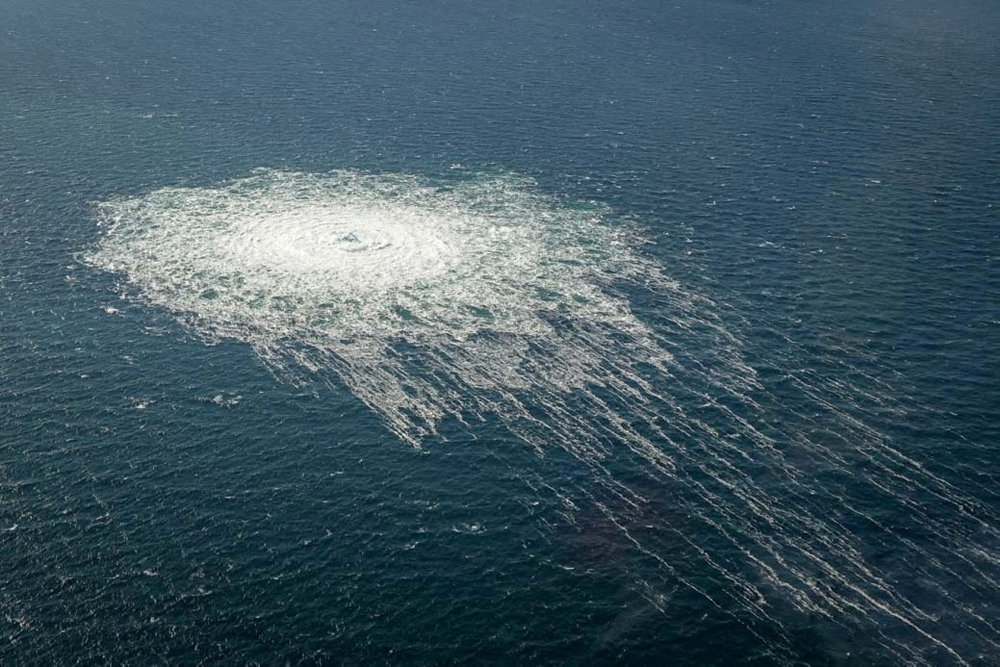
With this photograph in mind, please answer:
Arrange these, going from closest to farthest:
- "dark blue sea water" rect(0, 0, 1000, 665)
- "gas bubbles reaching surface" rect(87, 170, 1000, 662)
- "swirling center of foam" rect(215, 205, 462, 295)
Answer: "dark blue sea water" rect(0, 0, 1000, 665), "gas bubbles reaching surface" rect(87, 170, 1000, 662), "swirling center of foam" rect(215, 205, 462, 295)

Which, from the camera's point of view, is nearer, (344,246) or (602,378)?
(602,378)

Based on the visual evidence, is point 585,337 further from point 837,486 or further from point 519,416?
point 837,486

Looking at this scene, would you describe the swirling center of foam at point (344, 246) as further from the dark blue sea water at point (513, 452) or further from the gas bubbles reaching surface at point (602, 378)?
the dark blue sea water at point (513, 452)

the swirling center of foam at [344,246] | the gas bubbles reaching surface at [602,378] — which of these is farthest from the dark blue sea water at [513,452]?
the swirling center of foam at [344,246]

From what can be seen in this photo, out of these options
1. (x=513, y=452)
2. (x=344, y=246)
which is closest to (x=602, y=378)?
(x=513, y=452)

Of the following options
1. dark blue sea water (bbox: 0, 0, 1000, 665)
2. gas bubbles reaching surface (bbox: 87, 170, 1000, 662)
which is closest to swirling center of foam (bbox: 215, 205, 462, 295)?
gas bubbles reaching surface (bbox: 87, 170, 1000, 662)

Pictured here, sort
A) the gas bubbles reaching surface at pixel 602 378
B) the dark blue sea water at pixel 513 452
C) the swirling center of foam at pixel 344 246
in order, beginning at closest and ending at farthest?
the dark blue sea water at pixel 513 452, the gas bubbles reaching surface at pixel 602 378, the swirling center of foam at pixel 344 246

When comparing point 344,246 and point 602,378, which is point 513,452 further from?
point 344,246

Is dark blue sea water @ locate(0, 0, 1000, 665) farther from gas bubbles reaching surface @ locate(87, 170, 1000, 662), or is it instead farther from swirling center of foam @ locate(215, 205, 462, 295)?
swirling center of foam @ locate(215, 205, 462, 295)
